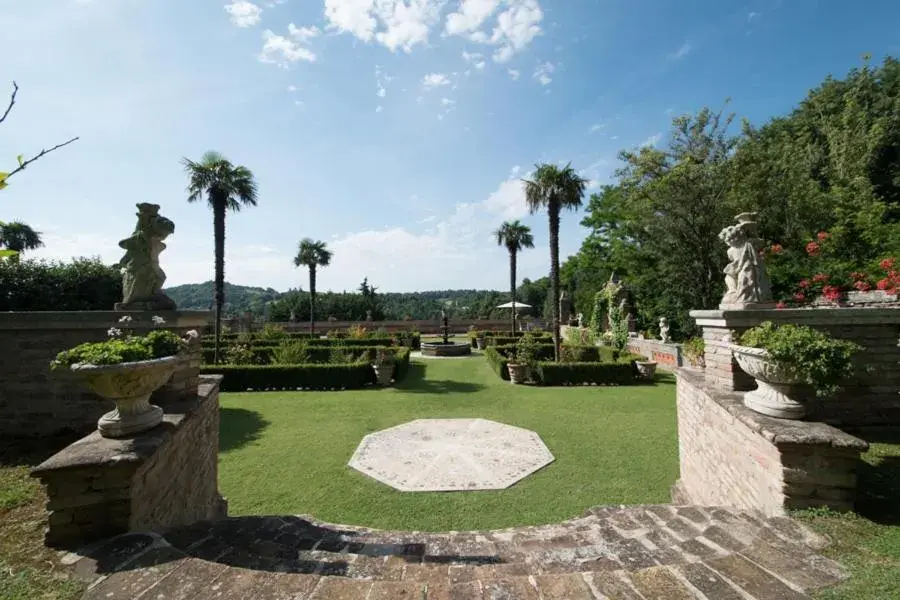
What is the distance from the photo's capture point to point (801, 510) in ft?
9.17

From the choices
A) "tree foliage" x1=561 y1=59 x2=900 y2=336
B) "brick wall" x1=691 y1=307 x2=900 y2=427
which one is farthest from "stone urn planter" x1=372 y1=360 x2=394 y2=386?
"tree foliage" x1=561 y1=59 x2=900 y2=336

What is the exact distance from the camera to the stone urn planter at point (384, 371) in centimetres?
1153

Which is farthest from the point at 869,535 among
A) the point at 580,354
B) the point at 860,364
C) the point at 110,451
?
the point at 580,354

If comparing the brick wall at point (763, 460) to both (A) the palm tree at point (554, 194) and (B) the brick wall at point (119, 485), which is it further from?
(A) the palm tree at point (554, 194)

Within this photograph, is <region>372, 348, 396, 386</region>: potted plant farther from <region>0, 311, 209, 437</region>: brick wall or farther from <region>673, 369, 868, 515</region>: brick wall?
<region>673, 369, 868, 515</region>: brick wall

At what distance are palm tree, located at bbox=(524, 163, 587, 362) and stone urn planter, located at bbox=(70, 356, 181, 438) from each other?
1166 centimetres

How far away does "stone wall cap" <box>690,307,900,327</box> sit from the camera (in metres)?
4.49

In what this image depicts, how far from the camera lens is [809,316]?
471 centimetres

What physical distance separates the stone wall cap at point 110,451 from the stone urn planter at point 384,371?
815cm

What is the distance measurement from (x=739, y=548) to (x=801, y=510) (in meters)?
0.97

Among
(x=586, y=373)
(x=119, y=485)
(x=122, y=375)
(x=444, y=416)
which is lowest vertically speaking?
(x=444, y=416)

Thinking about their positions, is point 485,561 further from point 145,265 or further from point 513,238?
point 513,238

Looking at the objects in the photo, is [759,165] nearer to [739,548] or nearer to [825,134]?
[825,134]

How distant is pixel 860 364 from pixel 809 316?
992 millimetres
